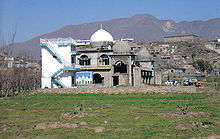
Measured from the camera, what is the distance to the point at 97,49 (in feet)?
170

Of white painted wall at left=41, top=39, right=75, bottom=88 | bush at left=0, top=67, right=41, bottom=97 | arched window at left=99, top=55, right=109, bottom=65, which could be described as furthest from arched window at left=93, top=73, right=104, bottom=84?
bush at left=0, top=67, right=41, bottom=97

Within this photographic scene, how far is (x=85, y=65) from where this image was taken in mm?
52531

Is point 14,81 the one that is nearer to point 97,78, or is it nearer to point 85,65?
point 85,65

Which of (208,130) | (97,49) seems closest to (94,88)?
(97,49)

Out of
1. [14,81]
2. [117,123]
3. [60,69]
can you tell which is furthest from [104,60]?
[117,123]

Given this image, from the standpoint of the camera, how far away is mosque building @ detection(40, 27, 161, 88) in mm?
48594

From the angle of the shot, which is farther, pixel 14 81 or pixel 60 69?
pixel 60 69

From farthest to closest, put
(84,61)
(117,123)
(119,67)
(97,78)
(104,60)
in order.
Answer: (119,67), (97,78), (84,61), (104,60), (117,123)

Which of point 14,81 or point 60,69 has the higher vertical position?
point 60,69

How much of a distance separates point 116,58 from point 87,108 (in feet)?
78.3

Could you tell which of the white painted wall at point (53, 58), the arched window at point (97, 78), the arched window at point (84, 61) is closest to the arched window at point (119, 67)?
the arched window at point (97, 78)

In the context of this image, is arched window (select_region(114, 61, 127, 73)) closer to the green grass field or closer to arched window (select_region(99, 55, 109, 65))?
arched window (select_region(99, 55, 109, 65))

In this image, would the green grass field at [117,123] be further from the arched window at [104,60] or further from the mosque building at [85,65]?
the arched window at [104,60]

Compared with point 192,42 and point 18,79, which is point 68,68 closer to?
point 18,79
